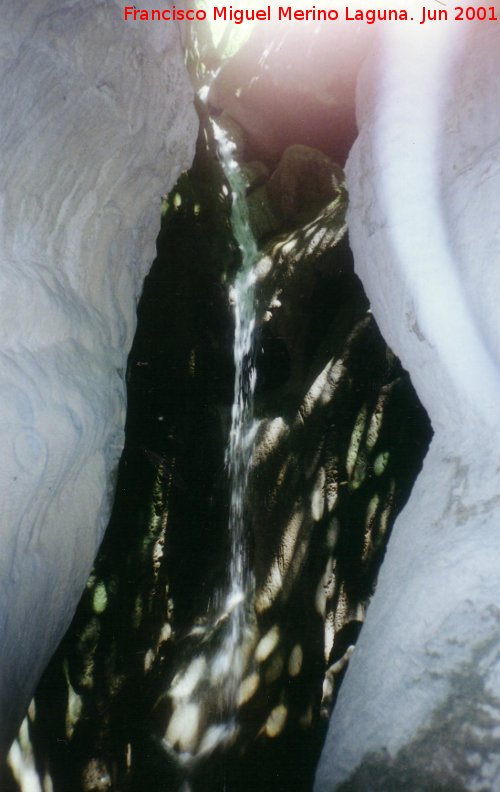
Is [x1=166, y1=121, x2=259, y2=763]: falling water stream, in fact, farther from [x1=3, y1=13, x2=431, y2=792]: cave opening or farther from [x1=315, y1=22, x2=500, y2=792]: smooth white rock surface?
[x1=315, y1=22, x2=500, y2=792]: smooth white rock surface

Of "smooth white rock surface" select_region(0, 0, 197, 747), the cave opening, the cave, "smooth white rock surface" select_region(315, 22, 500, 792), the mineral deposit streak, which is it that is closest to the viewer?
"smooth white rock surface" select_region(315, 22, 500, 792)

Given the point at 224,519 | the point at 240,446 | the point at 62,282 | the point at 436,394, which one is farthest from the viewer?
the point at 240,446

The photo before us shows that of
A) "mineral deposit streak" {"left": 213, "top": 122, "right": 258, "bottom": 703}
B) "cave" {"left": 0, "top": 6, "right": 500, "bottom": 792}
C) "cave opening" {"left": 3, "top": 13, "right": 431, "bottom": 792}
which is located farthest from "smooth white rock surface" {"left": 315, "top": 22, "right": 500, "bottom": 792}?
"mineral deposit streak" {"left": 213, "top": 122, "right": 258, "bottom": 703}

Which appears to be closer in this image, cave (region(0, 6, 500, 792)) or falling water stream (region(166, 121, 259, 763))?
cave (region(0, 6, 500, 792))

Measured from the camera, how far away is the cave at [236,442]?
5.43 feet

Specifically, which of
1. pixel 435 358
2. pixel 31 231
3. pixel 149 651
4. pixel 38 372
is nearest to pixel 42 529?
pixel 38 372

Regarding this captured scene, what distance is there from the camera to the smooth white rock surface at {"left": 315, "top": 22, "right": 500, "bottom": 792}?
1.37 metres

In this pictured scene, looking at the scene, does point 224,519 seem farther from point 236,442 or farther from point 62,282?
point 62,282

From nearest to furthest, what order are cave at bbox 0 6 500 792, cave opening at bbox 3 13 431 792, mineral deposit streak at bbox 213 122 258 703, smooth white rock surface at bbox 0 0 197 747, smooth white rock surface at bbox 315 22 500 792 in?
smooth white rock surface at bbox 315 22 500 792
cave at bbox 0 6 500 792
smooth white rock surface at bbox 0 0 197 747
cave opening at bbox 3 13 431 792
mineral deposit streak at bbox 213 122 258 703

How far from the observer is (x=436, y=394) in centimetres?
201

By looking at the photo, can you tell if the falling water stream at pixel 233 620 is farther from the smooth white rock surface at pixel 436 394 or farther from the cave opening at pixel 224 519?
the smooth white rock surface at pixel 436 394

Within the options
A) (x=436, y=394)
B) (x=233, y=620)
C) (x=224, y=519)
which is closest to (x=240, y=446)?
(x=224, y=519)

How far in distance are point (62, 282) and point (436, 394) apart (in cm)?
162

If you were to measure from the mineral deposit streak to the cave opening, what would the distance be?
0.05 m
